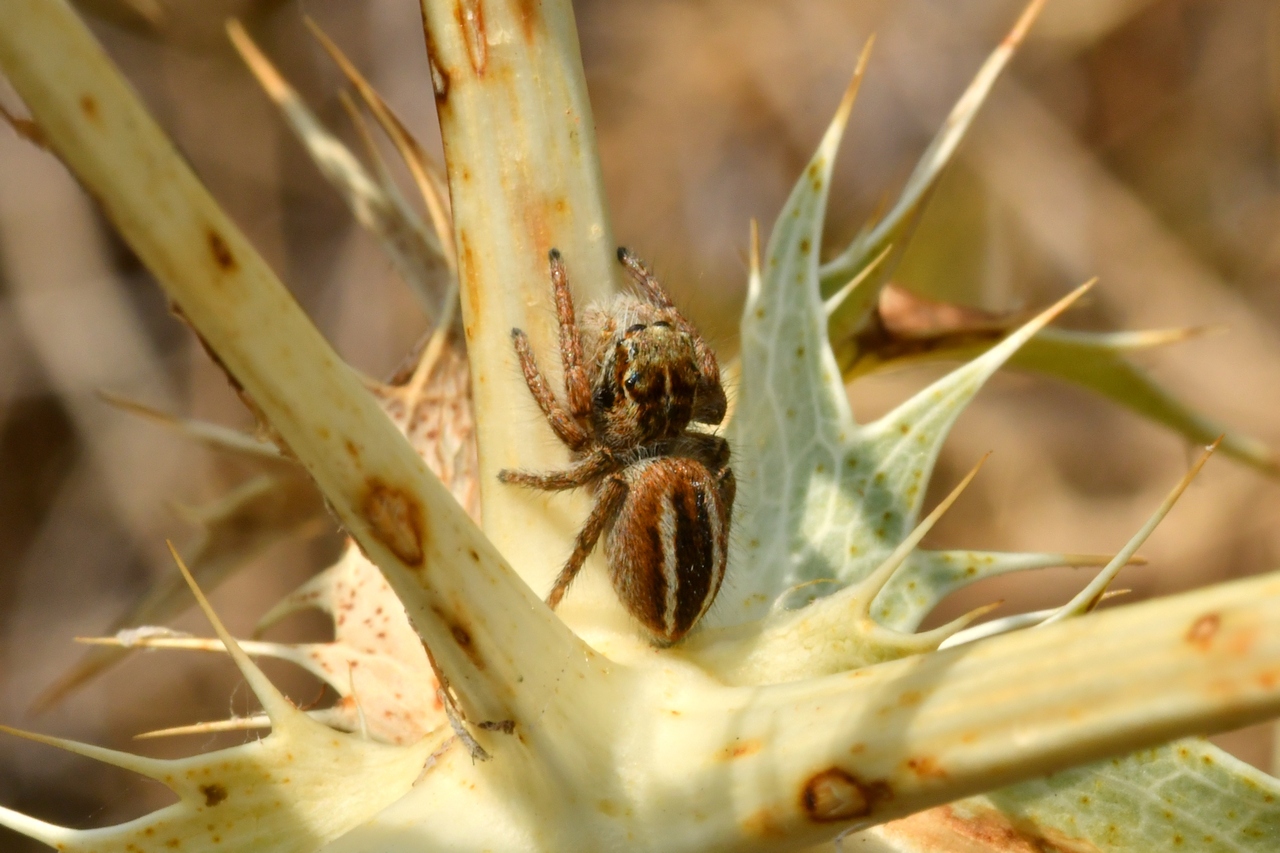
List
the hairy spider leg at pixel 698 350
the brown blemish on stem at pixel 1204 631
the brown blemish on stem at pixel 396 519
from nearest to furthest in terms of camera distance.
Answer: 1. the brown blemish on stem at pixel 1204 631
2. the brown blemish on stem at pixel 396 519
3. the hairy spider leg at pixel 698 350

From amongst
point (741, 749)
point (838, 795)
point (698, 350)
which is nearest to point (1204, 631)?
point (838, 795)

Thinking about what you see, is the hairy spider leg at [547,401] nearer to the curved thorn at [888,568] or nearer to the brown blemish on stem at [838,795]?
the curved thorn at [888,568]

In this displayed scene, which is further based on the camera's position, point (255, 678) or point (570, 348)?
point (570, 348)

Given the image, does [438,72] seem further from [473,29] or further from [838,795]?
[838,795]

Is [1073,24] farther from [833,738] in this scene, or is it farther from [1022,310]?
[833,738]

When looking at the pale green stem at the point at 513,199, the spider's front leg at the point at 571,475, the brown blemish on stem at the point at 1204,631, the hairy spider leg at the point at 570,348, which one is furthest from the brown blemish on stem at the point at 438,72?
the brown blemish on stem at the point at 1204,631

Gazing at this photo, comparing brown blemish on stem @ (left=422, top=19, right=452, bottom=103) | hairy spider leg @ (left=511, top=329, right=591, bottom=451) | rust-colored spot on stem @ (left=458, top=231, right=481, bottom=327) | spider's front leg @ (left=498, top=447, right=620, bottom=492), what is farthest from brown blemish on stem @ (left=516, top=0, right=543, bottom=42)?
spider's front leg @ (left=498, top=447, right=620, bottom=492)

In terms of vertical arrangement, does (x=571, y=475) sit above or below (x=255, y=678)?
above

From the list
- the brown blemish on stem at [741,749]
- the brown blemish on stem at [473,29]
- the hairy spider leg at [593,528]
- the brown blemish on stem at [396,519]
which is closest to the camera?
the brown blemish on stem at [396,519]
